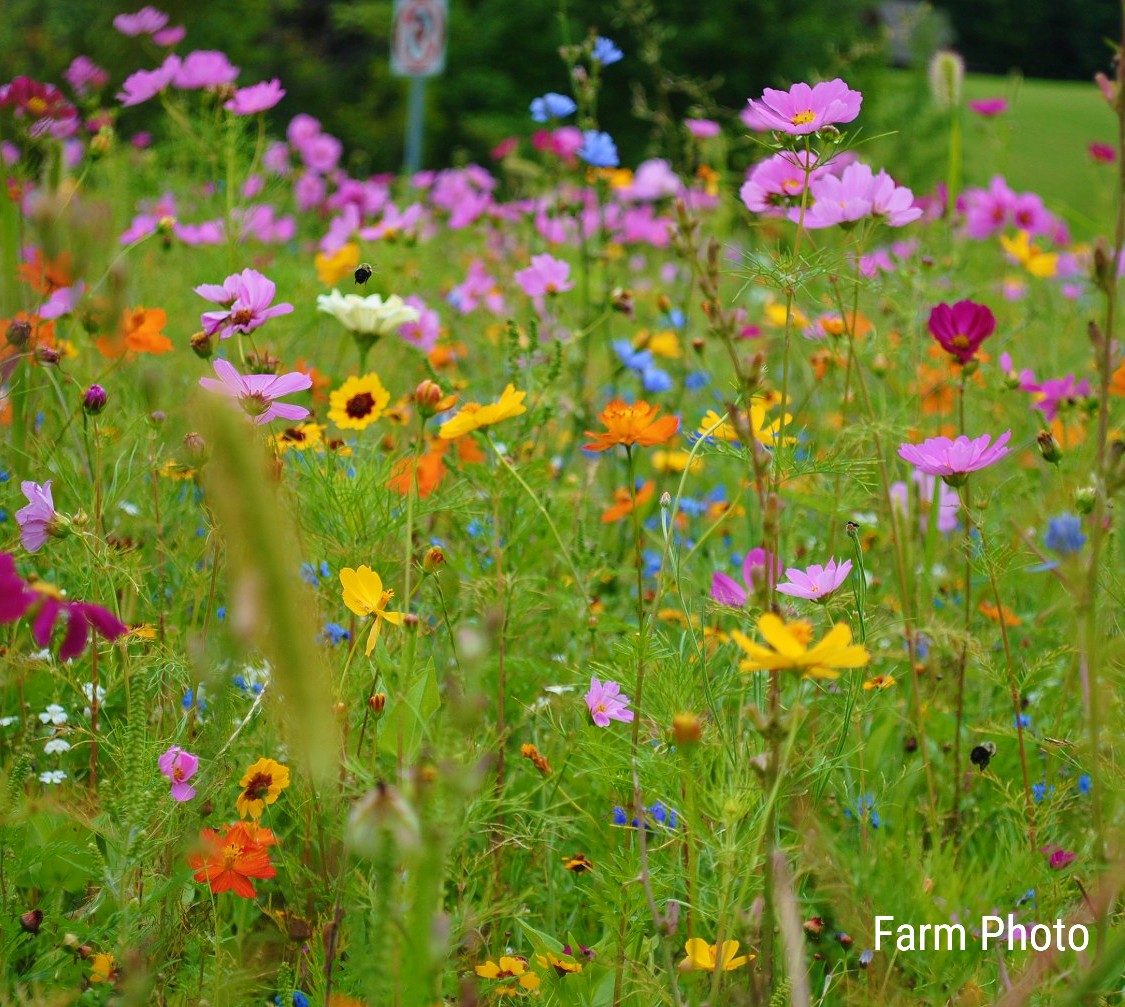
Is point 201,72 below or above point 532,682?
above

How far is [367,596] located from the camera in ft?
2.24

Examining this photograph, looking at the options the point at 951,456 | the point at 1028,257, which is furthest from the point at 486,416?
the point at 1028,257

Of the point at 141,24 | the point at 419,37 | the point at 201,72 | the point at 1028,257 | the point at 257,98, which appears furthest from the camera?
the point at 419,37

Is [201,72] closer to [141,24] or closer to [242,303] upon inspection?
[141,24]

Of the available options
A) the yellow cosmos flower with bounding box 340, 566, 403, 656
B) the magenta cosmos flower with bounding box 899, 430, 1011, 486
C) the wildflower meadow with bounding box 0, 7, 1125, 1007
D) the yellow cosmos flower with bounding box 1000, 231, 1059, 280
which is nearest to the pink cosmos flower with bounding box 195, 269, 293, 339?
the wildflower meadow with bounding box 0, 7, 1125, 1007

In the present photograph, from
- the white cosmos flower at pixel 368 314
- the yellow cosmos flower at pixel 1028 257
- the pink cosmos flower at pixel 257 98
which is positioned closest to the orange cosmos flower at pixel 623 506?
the white cosmos flower at pixel 368 314

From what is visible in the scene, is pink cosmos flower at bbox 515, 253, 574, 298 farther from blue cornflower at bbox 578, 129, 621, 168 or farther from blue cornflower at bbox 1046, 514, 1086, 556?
blue cornflower at bbox 1046, 514, 1086, 556

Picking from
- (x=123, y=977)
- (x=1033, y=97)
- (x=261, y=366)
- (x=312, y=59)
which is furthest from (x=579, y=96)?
(x=1033, y=97)

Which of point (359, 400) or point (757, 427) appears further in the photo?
point (359, 400)

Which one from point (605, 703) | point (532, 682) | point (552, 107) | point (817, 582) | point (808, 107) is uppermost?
point (808, 107)

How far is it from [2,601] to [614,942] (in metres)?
0.43

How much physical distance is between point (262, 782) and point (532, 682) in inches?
12.2

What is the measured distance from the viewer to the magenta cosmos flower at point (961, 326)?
0.91 metres

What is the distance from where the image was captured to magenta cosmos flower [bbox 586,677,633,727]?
75 centimetres
